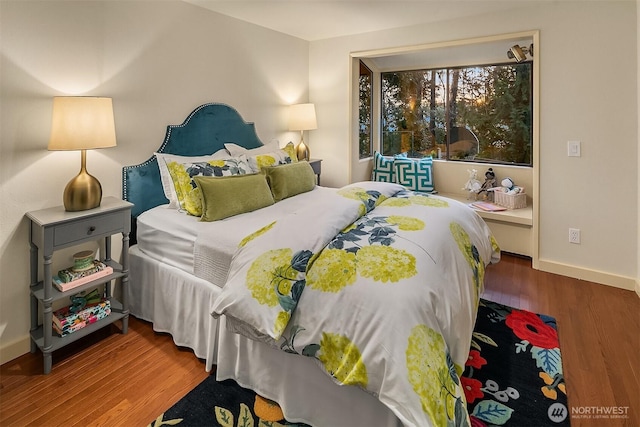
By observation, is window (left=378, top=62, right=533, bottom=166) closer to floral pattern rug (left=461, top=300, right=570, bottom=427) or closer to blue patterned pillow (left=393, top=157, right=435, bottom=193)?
blue patterned pillow (left=393, top=157, right=435, bottom=193)

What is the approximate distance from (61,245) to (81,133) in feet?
2.08

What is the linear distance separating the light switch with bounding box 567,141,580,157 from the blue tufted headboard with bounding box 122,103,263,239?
2840 millimetres

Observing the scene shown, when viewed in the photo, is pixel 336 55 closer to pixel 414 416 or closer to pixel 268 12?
pixel 268 12

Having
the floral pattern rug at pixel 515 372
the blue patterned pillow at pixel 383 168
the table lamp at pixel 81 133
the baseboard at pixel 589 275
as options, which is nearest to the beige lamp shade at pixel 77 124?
the table lamp at pixel 81 133

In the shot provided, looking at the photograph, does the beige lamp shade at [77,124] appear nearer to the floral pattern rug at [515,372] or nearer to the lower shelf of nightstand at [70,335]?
the lower shelf of nightstand at [70,335]

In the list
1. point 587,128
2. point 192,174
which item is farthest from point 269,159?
point 587,128

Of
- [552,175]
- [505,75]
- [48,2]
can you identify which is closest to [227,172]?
[48,2]

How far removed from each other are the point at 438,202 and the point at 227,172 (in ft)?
5.07

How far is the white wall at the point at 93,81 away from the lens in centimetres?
201

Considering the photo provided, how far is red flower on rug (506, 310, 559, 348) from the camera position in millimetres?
2209

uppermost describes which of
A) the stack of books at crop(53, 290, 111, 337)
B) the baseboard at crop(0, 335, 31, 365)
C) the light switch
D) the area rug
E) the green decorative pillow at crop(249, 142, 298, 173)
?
the light switch

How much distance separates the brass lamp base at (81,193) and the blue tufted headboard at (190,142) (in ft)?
1.31

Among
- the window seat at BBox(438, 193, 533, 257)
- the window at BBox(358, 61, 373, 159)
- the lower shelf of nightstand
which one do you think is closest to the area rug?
the lower shelf of nightstand

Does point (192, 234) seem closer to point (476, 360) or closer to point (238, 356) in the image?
point (238, 356)
